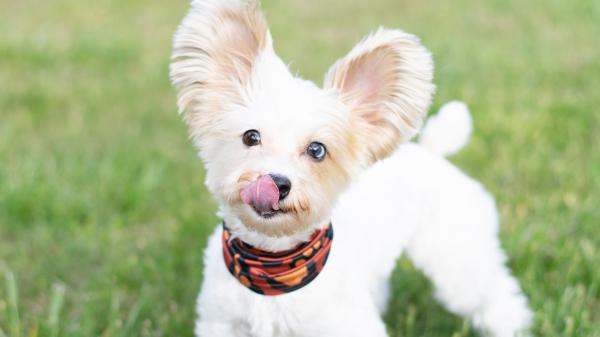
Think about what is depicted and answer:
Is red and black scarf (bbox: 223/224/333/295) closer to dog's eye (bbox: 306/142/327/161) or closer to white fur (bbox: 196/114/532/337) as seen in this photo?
white fur (bbox: 196/114/532/337)

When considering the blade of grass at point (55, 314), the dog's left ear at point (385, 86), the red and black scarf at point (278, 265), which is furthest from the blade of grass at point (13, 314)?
the dog's left ear at point (385, 86)

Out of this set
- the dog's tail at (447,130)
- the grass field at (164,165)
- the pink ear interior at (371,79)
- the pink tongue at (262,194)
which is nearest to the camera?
the pink tongue at (262,194)

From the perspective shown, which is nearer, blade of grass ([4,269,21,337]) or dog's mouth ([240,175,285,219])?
dog's mouth ([240,175,285,219])

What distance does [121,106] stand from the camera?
7035mm

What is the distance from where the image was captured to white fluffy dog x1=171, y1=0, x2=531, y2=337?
2.52 metres

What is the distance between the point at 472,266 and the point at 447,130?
714mm

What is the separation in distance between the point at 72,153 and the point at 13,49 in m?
2.83

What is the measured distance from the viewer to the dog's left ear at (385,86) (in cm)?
263

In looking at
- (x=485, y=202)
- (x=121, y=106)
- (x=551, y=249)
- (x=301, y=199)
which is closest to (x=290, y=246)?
(x=301, y=199)

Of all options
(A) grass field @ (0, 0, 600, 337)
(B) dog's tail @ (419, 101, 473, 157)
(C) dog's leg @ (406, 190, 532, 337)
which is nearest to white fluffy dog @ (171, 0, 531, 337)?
(A) grass field @ (0, 0, 600, 337)

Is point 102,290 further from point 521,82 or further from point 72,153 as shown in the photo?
point 521,82

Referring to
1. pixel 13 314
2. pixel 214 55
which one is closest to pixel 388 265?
pixel 214 55

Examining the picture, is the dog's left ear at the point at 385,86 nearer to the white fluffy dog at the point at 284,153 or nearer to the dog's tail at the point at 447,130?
the white fluffy dog at the point at 284,153

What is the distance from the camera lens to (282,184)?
240 cm
